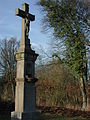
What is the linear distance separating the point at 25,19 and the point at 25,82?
328cm

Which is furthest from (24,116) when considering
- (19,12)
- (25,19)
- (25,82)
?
(19,12)

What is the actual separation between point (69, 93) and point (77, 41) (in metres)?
5.88

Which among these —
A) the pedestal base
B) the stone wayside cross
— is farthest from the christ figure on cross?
the pedestal base

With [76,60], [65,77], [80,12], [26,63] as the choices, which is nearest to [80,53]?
[76,60]

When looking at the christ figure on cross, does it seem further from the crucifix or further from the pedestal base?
the pedestal base

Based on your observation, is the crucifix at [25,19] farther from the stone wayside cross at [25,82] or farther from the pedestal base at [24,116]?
the pedestal base at [24,116]

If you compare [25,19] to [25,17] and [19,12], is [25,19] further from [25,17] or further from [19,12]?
[19,12]

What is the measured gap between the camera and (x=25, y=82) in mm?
11102

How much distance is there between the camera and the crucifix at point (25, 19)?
11.7 meters

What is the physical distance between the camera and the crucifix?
11.7 m

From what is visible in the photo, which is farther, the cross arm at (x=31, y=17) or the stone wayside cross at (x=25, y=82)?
the cross arm at (x=31, y=17)

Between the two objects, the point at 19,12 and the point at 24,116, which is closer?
the point at 24,116

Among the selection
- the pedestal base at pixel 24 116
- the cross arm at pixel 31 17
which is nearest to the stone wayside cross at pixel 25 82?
the pedestal base at pixel 24 116

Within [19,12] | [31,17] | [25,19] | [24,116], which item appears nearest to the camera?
[24,116]
